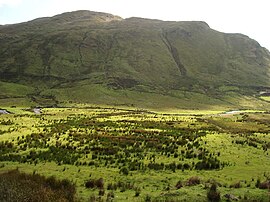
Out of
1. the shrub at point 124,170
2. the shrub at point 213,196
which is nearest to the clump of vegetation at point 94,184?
the shrub at point 124,170

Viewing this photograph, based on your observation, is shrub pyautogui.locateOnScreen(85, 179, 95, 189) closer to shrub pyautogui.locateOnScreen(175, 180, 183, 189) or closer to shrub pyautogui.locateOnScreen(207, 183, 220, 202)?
shrub pyautogui.locateOnScreen(175, 180, 183, 189)

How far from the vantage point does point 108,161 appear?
29.2 metres

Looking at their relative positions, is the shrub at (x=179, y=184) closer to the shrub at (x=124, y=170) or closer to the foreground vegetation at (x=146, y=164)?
the foreground vegetation at (x=146, y=164)

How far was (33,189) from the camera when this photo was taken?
1656 cm

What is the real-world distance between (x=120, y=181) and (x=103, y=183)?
1.84m

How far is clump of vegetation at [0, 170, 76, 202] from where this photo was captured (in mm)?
15250

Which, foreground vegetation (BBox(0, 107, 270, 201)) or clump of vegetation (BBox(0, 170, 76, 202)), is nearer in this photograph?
clump of vegetation (BBox(0, 170, 76, 202))

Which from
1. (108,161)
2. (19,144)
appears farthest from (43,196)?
(19,144)

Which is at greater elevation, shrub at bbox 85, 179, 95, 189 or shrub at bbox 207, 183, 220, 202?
shrub at bbox 207, 183, 220, 202

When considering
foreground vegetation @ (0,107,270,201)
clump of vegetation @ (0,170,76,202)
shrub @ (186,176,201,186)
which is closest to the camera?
clump of vegetation @ (0,170,76,202)

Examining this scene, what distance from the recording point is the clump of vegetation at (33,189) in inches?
600

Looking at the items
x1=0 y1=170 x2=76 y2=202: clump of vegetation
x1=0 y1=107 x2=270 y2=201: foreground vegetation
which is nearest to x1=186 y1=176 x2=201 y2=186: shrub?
x1=0 y1=107 x2=270 y2=201: foreground vegetation

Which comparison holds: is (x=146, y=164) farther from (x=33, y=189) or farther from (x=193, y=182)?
(x=33, y=189)

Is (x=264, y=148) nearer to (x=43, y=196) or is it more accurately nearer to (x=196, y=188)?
(x=196, y=188)
